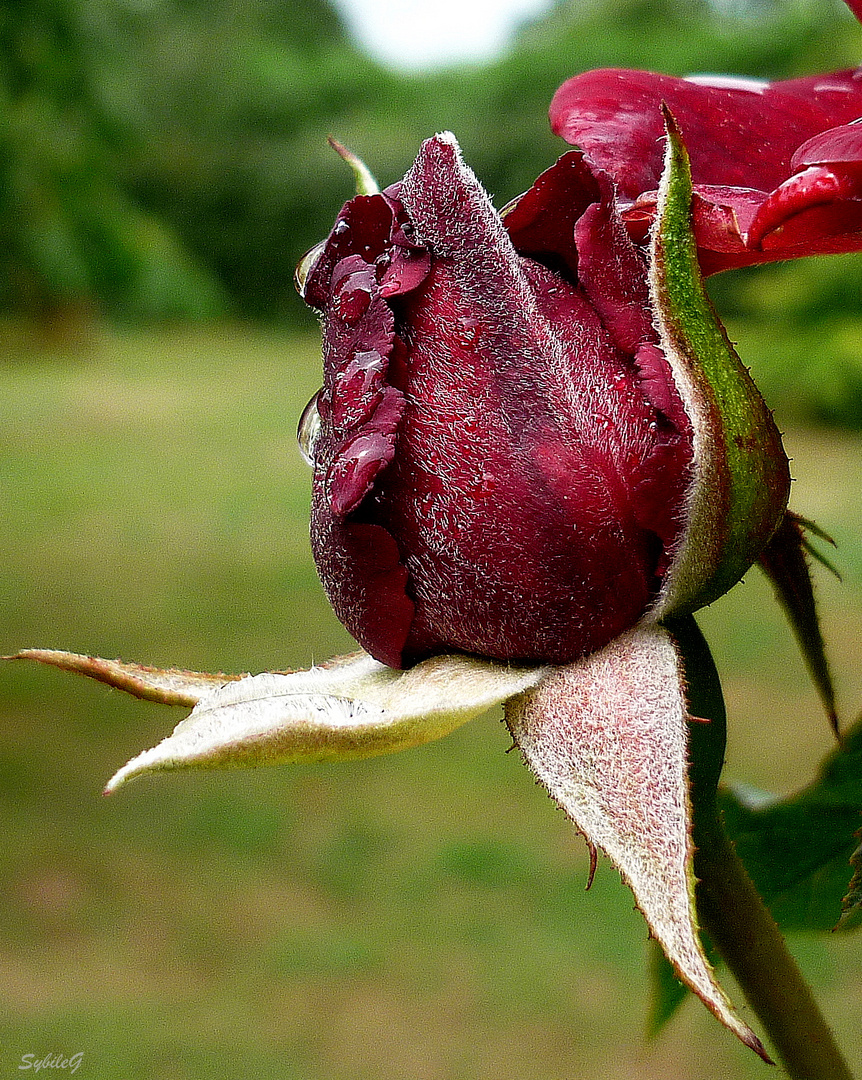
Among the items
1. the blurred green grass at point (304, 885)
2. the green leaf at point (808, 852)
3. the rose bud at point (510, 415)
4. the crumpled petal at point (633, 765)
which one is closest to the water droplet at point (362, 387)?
the rose bud at point (510, 415)

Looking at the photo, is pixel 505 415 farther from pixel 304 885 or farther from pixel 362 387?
pixel 304 885

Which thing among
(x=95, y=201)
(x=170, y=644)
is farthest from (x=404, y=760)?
(x=95, y=201)

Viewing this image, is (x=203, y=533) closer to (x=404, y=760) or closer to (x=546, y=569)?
(x=404, y=760)

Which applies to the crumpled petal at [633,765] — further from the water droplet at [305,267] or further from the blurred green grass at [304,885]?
the blurred green grass at [304,885]

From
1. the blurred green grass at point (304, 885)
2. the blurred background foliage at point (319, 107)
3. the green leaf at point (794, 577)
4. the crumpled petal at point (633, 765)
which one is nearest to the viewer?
the crumpled petal at point (633, 765)

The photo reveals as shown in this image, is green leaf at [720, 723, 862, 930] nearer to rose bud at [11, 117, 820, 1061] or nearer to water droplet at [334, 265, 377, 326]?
rose bud at [11, 117, 820, 1061]

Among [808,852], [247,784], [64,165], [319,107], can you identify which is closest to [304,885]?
[247,784]

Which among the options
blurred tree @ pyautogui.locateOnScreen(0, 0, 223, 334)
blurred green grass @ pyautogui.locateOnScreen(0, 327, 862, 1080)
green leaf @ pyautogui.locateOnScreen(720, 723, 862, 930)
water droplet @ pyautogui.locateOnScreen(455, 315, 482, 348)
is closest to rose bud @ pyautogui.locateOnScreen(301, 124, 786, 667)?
water droplet @ pyautogui.locateOnScreen(455, 315, 482, 348)
